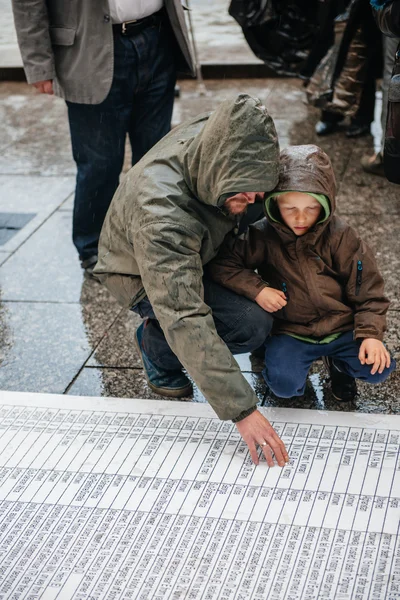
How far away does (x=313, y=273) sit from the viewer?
282 centimetres

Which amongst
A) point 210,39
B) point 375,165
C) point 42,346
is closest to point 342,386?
point 42,346

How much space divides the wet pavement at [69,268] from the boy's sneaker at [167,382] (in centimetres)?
4

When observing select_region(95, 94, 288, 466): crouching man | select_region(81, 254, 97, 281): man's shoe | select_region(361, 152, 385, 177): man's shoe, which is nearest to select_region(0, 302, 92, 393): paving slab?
select_region(81, 254, 97, 281): man's shoe

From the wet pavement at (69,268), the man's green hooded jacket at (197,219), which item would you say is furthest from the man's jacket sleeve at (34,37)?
the man's green hooded jacket at (197,219)

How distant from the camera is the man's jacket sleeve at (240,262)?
2.88m

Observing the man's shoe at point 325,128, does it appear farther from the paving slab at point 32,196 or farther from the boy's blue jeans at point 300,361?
the boy's blue jeans at point 300,361

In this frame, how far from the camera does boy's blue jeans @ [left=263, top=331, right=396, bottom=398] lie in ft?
9.35

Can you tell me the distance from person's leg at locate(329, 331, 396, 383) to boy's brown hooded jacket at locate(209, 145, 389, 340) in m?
0.04

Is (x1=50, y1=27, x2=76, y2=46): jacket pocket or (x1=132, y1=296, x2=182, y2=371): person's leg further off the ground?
(x1=50, y1=27, x2=76, y2=46): jacket pocket

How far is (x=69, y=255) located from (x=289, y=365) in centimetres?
173

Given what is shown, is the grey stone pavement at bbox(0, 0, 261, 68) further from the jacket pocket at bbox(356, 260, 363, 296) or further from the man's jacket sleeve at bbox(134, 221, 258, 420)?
the man's jacket sleeve at bbox(134, 221, 258, 420)

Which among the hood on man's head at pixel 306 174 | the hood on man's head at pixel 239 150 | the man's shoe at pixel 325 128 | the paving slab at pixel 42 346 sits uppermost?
the hood on man's head at pixel 239 150

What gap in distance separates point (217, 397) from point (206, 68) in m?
4.96

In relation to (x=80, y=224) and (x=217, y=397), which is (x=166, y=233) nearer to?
(x=217, y=397)
